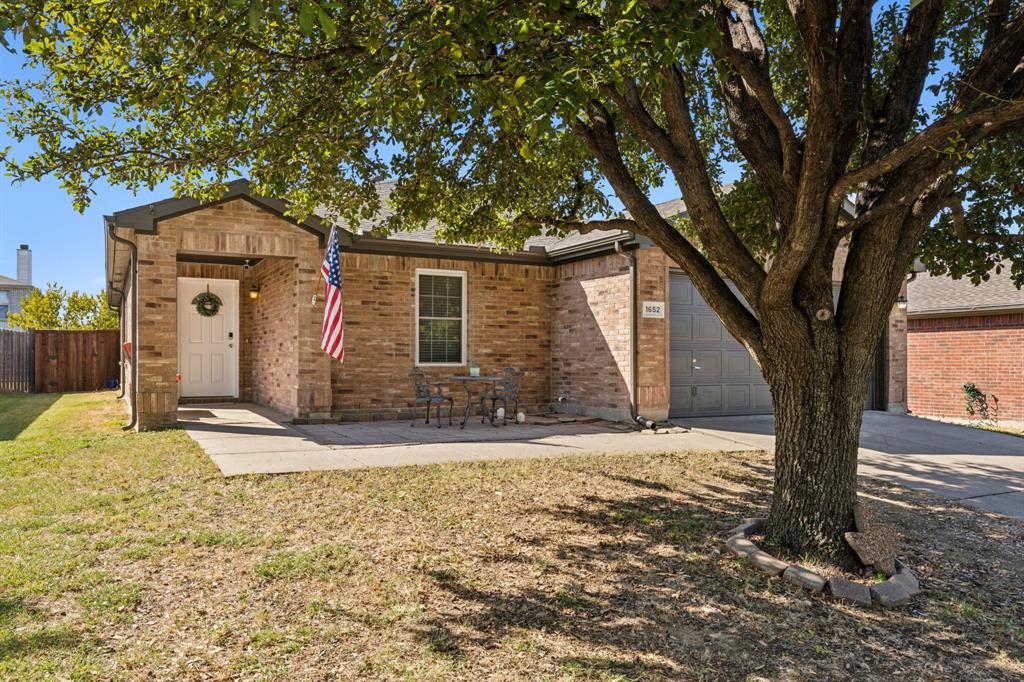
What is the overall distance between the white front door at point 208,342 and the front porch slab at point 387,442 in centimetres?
282

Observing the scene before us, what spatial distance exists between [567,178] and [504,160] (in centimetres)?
66

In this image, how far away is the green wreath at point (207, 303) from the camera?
13391mm

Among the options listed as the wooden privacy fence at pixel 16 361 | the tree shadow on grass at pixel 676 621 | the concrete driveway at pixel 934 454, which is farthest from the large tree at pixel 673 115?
the wooden privacy fence at pixel 16 361

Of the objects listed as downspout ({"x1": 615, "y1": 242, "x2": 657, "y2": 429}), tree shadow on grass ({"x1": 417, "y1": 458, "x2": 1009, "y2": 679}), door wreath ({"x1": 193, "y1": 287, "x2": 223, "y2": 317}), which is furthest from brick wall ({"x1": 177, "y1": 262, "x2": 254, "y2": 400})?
tree shadow on grass ({"x1": 417, "y1": 458, "x2": 1009, "y2": 679})

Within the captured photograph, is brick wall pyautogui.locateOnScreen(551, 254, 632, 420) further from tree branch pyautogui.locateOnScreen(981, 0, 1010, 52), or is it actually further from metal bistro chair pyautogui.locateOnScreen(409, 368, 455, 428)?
tree branch pyautogui.locateOnScreen(981, 0, 1010, 52)

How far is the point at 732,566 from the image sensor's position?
4055 millimetres

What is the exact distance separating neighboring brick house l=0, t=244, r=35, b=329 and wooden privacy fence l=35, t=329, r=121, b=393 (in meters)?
19.6

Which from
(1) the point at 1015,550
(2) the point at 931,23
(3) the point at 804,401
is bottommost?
(1) the point at 1015,550

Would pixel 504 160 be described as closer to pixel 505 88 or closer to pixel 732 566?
pixel 505 88

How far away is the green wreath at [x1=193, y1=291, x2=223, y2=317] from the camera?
13391mm

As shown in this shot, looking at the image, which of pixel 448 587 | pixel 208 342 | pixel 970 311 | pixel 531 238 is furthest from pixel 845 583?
pixel 970 311

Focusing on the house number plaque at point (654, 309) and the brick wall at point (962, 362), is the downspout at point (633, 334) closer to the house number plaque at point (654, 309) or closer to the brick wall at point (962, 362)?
the house number plaque at point (654, 309)

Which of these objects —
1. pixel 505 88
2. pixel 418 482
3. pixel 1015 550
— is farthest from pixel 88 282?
pixel 1015 550

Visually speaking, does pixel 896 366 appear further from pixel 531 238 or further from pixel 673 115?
pixel 673 115
